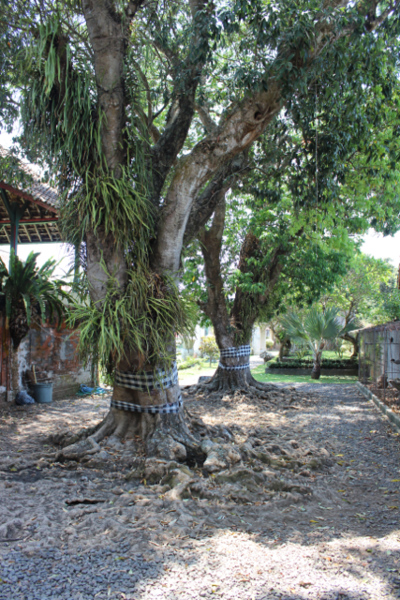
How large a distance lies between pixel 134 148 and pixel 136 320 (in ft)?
6.96

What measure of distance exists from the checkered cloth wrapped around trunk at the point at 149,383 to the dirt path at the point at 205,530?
1.69ft

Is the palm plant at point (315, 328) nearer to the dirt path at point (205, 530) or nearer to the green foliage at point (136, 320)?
the dirt path at point (205, 530)

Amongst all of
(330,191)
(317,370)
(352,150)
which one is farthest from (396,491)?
(317,370)

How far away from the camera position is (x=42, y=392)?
945cm

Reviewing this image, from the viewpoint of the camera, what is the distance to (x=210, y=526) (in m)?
3.43

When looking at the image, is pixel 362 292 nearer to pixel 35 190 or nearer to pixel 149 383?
pixel 35 190

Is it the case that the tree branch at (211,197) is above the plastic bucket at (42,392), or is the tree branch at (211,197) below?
above

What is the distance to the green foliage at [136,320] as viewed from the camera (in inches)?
183

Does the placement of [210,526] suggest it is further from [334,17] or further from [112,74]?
[334,17]

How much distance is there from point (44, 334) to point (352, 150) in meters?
7.65

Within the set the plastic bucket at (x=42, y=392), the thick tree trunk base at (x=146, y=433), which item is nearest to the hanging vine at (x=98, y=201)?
the thick tree trunk base at (x=146, y=433)

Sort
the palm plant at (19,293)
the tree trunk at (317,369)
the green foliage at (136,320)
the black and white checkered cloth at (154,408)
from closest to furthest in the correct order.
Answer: the green foliage at (136,320) → the black and white checkered cloth at (154,408) → the palm plant at (19,293) → the tree trunk at (317,369)

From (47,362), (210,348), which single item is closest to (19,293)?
(47,362)

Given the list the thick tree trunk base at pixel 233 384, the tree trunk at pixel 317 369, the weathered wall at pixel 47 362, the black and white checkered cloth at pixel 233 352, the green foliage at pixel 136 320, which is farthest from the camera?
the tree trunk at pixel 317 369
